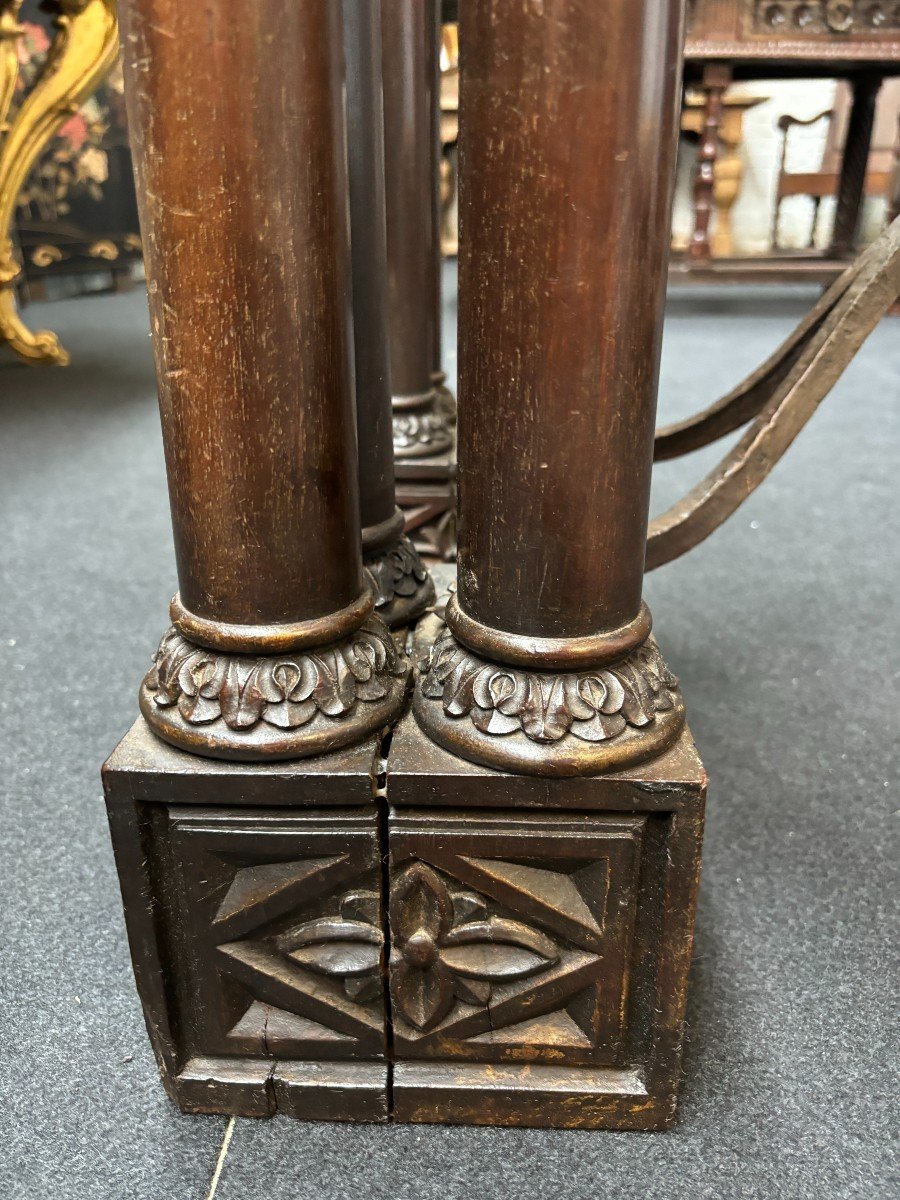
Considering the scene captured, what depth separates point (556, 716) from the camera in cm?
68

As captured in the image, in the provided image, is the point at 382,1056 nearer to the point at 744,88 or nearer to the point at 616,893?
the point at 616,893

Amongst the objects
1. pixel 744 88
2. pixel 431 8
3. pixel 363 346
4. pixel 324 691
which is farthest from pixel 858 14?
pixel 324 691

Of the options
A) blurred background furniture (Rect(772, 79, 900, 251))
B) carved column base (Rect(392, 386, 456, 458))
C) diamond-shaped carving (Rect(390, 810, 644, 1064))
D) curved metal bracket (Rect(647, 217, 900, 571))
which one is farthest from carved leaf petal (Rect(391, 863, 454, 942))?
blurred background furniture (Rect(772, 79, 900, 251))

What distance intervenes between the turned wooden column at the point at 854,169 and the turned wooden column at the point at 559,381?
3.70 m

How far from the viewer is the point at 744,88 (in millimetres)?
4645

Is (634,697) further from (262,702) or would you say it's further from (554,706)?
(262,702)

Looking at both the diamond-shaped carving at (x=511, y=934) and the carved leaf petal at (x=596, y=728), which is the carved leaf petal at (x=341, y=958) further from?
the carved leaf petal at (x=596, y=728)

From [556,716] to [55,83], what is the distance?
2.49 metres

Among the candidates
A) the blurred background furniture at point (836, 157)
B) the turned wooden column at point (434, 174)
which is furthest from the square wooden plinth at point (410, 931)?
the blurred background furniture at point (836, 157)

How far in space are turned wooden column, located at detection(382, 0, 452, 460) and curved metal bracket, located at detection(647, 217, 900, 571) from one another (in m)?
0.48

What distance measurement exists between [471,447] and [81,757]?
0.79m

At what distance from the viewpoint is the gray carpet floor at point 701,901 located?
0.74 m

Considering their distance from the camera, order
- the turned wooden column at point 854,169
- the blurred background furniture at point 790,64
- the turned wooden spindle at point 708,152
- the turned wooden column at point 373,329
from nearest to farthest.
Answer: the turned wooden column at point 373,329 < the blurred background furniture at point 790,64 < the turned wooden spindle at point 708,152 < the turned wooden column at point 854,169

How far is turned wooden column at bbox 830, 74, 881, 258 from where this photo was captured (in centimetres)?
373
